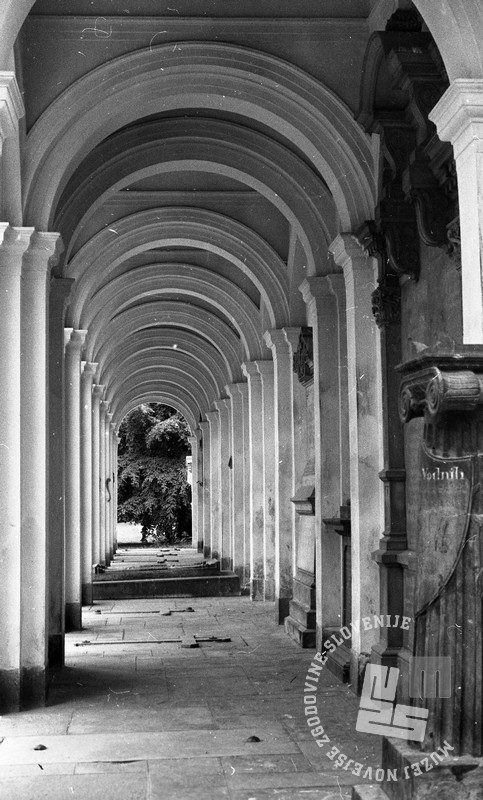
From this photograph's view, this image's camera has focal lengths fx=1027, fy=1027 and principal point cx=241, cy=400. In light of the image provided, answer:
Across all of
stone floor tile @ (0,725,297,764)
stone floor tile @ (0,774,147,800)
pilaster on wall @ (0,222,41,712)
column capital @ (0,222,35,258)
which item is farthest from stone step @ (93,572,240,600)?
stone floor tile @ (0,774,147,800)

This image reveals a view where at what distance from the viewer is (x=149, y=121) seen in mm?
12016

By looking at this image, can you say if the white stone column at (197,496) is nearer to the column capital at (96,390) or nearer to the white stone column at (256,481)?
the column capital at (96,390)

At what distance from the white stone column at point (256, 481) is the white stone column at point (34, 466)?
835cm

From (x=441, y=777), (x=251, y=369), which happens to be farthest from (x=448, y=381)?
(x=251, y=369)

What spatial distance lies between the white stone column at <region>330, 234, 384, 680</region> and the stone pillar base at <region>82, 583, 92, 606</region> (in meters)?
9.14

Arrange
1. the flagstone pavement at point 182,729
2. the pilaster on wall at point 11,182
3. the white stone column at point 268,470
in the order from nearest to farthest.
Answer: the flagstone pavement at point 182,729 < the pilaster on wall at point 11,182 < the white stone column at point 268,470

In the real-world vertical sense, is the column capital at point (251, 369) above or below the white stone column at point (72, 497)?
above

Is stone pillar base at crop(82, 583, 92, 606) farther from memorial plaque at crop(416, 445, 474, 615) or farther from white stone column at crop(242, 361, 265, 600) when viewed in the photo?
Answer: memorial plaque at crop(416, 445, 474, 615)

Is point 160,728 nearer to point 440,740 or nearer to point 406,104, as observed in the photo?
point 440,740

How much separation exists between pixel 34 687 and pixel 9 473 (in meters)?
1.88

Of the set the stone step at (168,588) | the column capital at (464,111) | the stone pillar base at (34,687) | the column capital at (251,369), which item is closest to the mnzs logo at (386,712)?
the stone pillar base at (34,687)

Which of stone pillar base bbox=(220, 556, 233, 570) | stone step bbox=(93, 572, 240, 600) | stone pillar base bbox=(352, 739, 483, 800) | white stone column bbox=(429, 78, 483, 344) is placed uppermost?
white stone column bbox=(429, 78, 483, 344)

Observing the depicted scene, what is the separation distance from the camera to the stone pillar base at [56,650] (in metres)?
11.0

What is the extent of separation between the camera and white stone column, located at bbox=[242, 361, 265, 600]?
1741 cm
